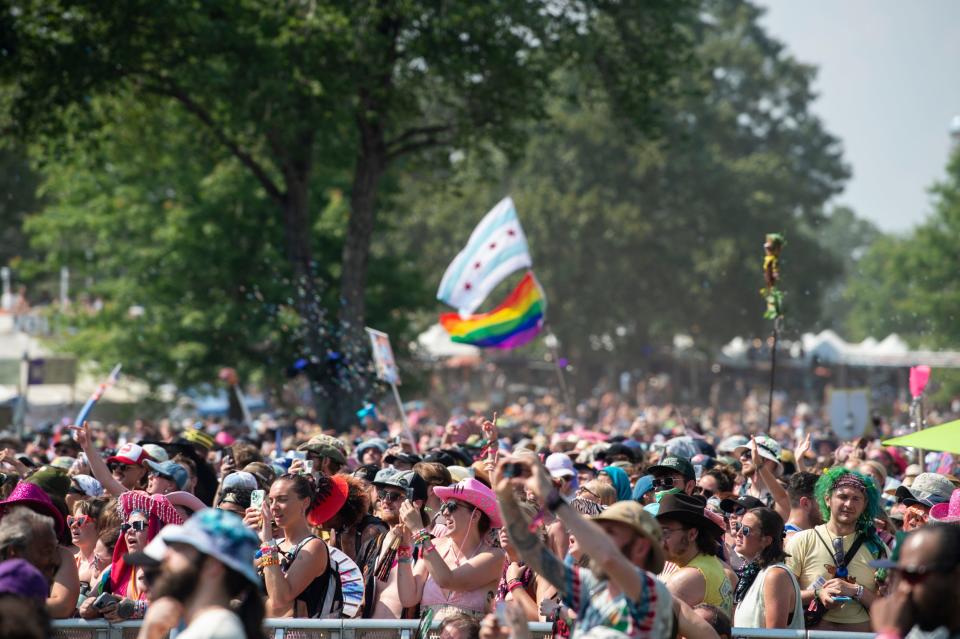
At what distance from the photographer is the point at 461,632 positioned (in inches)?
203

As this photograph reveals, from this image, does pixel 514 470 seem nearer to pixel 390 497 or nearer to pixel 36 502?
pixel 36 502

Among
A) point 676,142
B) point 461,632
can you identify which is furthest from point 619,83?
point 676,142

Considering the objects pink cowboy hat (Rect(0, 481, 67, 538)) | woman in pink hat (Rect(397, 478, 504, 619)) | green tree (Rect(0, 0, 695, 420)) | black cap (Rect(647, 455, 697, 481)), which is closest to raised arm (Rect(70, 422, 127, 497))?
pink cowboy hat (Rect(0, 481, 67, 538))

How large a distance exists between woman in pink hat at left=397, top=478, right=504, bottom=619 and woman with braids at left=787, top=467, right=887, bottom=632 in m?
1.74

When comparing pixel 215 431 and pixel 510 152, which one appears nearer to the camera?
pixel 215 431

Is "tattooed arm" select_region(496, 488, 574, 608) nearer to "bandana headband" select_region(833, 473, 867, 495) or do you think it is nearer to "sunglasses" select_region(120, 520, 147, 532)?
"sunglasses" select_region(120, 520, 147, 532)

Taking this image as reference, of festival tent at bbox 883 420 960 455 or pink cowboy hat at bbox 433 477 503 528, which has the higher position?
festival tent at bbox 883 420 960 455

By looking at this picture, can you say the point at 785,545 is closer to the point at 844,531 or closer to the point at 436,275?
the point at 844,531

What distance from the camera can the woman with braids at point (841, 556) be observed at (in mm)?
6637

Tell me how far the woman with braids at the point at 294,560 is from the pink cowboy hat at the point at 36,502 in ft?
2.93

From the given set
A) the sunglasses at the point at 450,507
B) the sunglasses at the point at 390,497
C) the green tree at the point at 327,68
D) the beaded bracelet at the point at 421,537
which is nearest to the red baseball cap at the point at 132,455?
the sunglasses at the point at 390,497

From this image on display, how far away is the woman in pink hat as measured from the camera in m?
5.99

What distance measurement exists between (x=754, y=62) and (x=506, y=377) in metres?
20.3

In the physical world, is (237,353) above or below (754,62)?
below
